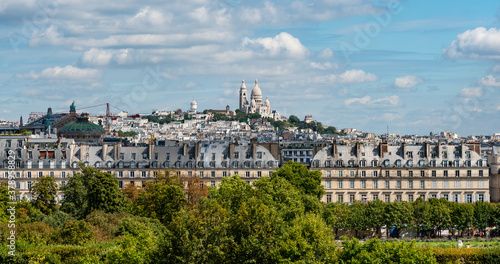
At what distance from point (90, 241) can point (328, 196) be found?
123 ft

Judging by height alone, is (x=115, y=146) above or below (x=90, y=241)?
above

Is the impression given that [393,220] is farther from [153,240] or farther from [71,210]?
[153,240]

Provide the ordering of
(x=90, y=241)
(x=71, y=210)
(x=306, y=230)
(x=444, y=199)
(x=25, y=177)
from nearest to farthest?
1. (x=306, y=230)
2. (x=90, y=241)
3. (x=71, y=210)
4. (x=444, y=199)
5. (x=25, y=177)

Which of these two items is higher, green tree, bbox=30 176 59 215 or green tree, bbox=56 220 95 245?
green tree, bbox=30 176 59 215

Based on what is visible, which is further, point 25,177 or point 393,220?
point 25,177

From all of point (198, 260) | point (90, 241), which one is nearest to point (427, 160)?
point (90, 241)

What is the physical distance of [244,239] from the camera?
4353 centimetres

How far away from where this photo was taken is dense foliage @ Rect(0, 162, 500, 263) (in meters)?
42.7

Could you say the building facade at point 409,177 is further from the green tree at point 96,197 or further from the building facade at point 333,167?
the green tree at point 96,197

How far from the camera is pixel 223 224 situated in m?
42.8

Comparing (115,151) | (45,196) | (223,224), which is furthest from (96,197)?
(223,224)

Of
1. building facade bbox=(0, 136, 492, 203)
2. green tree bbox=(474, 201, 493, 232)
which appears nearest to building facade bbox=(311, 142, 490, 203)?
building facade bbox=(0, 136, 492, 203)

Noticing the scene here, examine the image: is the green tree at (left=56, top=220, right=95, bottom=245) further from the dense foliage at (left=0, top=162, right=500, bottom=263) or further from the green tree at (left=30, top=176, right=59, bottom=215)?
the green tree at (left=30, top=176, right=59, bottom=215)

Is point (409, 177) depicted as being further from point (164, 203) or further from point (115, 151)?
point (164, 203)
